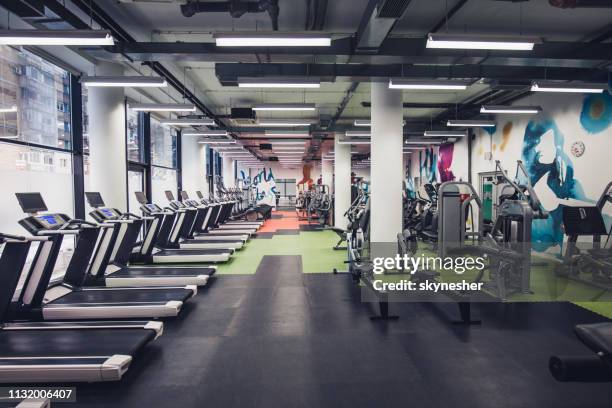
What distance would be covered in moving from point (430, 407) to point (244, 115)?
800 cm

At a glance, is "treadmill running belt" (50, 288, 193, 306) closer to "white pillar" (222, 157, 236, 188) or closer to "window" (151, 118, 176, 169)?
"window" (151, 118, 176, 169)

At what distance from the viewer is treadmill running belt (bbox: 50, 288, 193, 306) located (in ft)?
13.9

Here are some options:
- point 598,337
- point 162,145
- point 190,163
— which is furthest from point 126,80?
point 190,163

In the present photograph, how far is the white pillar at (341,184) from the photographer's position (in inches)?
478

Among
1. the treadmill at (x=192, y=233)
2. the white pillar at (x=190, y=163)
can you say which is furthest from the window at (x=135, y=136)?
the white pillar at (x=190, y=163)

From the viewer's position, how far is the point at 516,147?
870cm

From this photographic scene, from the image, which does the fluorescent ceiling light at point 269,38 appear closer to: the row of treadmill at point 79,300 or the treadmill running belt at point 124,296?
the row of treadmill at point 79,300

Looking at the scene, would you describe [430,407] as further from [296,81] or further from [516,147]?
[516,147]

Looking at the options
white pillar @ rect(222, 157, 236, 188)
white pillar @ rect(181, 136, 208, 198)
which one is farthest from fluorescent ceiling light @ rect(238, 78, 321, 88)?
white pillar @ rect(222, 157, 236, 188)

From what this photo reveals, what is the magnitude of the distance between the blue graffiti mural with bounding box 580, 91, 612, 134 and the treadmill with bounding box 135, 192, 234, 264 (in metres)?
6.80

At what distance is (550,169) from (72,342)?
8249mm

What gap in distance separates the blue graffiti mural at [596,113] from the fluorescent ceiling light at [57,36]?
7.37 meters

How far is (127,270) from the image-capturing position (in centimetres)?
573

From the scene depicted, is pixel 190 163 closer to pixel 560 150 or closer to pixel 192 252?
pixel 192 252
